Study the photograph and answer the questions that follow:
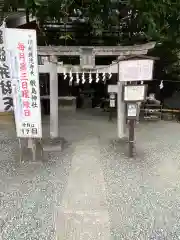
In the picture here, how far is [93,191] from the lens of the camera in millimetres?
5176

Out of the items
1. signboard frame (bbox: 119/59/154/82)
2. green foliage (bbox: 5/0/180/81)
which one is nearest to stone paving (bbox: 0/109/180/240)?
signboard frame (bbox: 119/59/154/82)

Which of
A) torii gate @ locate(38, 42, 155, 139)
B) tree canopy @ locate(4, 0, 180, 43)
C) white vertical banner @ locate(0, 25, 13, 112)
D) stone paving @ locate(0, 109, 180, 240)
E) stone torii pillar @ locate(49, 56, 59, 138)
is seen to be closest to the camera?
stone paving @ locate(0, 109, 180, 240)

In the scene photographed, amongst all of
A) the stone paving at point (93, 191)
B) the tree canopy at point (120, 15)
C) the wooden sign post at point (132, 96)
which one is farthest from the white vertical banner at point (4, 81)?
the wooden sign post at point (132, 96)

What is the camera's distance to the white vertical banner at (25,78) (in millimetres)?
5570

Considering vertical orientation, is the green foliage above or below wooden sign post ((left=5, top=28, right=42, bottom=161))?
above

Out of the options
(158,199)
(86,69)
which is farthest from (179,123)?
(158,199)

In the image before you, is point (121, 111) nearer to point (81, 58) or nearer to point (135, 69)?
point (135, 69)

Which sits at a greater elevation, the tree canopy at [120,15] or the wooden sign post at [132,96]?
the tree canopy at [120,15]

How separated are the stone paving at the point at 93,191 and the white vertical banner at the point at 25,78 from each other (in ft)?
2.74

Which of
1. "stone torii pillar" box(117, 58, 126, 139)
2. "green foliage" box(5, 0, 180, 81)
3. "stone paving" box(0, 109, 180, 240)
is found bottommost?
"stone paving" box(0, 109, 180, 240)

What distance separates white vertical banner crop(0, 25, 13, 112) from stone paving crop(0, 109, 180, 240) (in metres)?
1.53

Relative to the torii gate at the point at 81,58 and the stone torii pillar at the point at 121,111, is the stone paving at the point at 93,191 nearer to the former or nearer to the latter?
the stone torii pillar at the point at 121,111

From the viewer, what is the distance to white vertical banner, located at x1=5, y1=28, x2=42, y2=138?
18.3 ft

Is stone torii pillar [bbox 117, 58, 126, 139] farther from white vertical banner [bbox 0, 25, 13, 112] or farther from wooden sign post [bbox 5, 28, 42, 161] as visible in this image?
white vertical banner [bbox 0, 25, 13, 112]
